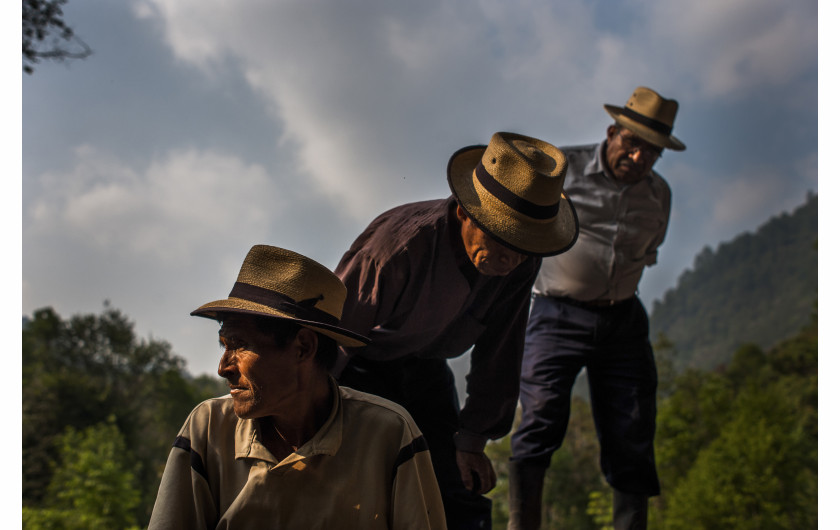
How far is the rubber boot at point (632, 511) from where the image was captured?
3.32m

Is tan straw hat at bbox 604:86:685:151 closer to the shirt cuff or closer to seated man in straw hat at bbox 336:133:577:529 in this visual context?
seated man in straw hat at bbox 336:133:577:529

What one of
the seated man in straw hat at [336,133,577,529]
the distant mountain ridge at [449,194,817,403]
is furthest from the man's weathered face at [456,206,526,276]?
the distant mountain ridge at [449,194,817,403]

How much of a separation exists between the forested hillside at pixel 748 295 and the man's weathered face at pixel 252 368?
174 ft

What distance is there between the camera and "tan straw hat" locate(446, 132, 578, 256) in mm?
2369

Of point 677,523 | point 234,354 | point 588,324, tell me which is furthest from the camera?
point 677,523

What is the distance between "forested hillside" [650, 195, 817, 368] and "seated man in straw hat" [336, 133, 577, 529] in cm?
5195

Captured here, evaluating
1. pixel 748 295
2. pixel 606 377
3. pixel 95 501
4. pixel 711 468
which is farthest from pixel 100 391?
pixel 748 295

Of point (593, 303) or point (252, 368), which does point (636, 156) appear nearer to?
point (593, 303)

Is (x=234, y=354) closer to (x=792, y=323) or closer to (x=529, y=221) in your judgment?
(x=529, y=221)

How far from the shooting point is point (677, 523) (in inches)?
872

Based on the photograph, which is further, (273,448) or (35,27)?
(35,27)

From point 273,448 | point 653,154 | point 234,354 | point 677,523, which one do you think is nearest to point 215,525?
point 273,448

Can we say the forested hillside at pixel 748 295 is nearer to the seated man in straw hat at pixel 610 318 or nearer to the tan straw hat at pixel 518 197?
the seated man in straw hat at pixel 610 318
